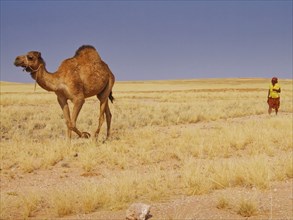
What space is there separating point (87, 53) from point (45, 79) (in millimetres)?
1766

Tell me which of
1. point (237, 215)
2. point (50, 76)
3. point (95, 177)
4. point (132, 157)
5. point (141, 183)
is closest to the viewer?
point (237, 215)

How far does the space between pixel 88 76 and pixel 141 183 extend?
5356 millimetres

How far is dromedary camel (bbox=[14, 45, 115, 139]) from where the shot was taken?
1124 centimetres

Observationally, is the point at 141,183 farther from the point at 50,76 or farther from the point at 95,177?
the point at 50,76

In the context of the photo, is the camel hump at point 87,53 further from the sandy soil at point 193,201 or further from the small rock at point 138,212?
the small rock at point 138,212

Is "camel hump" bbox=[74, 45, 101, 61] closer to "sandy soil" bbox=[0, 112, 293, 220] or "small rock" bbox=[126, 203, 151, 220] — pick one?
"sandy soil" bbox=[0, 112, 293, 220]

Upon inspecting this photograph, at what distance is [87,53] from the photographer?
1262cm

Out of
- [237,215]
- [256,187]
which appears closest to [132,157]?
[256,187]

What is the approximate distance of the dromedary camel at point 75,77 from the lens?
1124 cm

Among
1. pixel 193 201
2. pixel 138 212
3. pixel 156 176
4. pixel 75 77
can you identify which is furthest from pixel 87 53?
pixel 138 212

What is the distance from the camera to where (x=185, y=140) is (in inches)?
499

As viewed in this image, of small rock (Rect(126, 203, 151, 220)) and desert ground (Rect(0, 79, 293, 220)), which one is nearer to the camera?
small rock (Rect(126, 203, 151, 220))

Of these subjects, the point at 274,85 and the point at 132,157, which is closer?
the point at 132,157

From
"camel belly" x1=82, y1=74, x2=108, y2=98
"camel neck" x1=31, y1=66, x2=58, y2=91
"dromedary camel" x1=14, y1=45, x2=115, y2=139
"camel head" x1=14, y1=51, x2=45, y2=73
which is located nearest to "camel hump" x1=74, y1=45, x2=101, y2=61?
"dromedary camel" x1=14, y1=45, x2=115, y2=139
